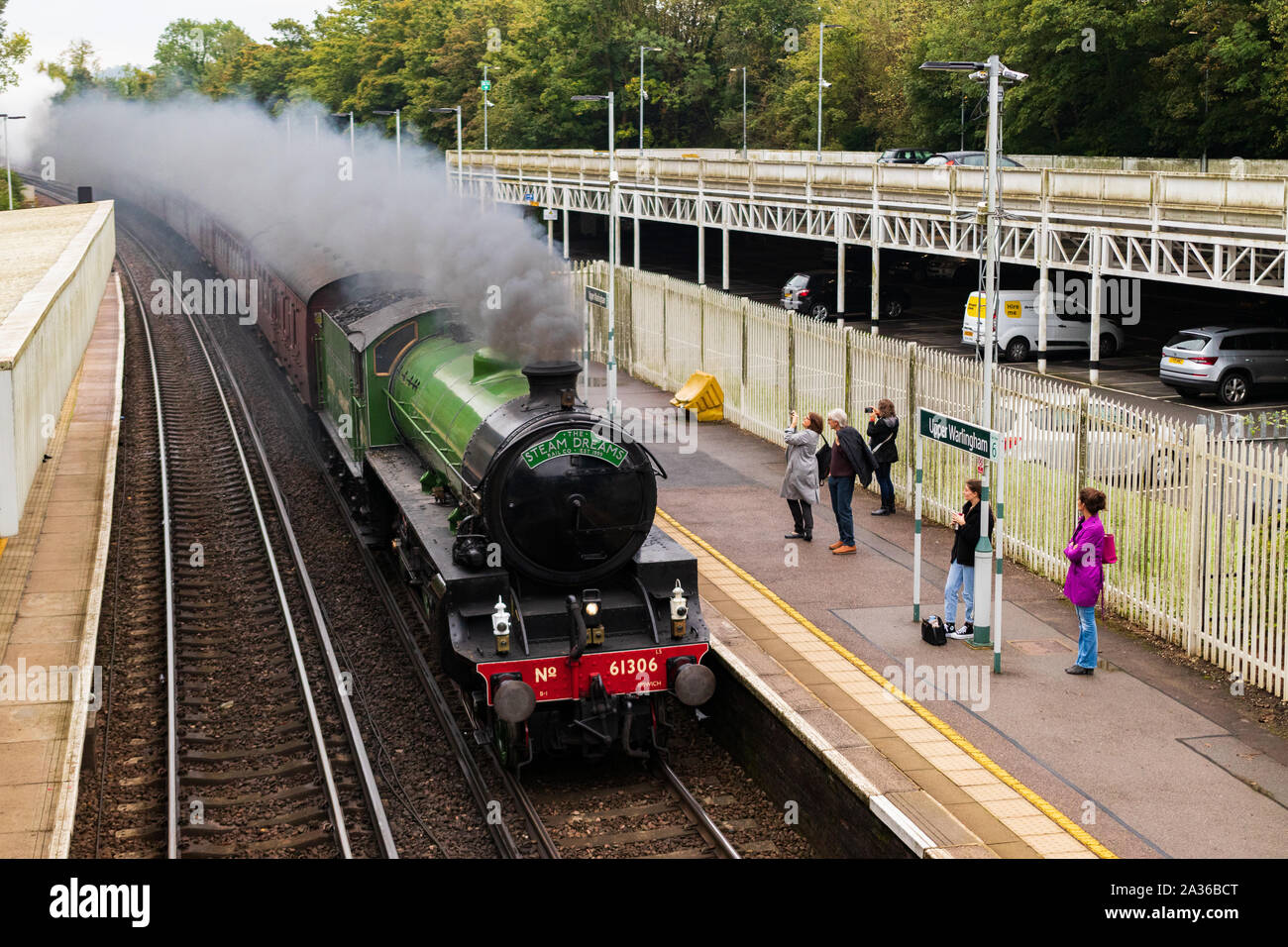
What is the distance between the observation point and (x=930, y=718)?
1038 centimetres

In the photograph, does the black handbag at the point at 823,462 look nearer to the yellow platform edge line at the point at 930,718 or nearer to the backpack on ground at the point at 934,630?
the yellow platform edge line at the point at 930,718

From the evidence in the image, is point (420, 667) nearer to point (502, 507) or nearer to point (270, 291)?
point (502, 507)

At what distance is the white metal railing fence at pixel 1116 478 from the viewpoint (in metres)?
10.8

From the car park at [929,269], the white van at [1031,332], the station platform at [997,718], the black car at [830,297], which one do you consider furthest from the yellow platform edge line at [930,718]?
the car park at [929,269]

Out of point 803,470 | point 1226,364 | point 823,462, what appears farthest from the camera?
point 1226,364

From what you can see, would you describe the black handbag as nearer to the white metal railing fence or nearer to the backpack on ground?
the white metal railing fence

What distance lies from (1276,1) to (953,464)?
28.4m

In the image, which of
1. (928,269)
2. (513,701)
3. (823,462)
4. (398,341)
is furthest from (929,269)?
(513,701)

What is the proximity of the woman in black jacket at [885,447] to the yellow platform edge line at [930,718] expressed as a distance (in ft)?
8.81

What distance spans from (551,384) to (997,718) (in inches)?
170

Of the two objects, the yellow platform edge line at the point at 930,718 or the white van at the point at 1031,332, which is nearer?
the yellow platform edge line at the point at 930,718

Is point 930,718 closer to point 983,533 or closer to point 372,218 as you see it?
point 983,533
